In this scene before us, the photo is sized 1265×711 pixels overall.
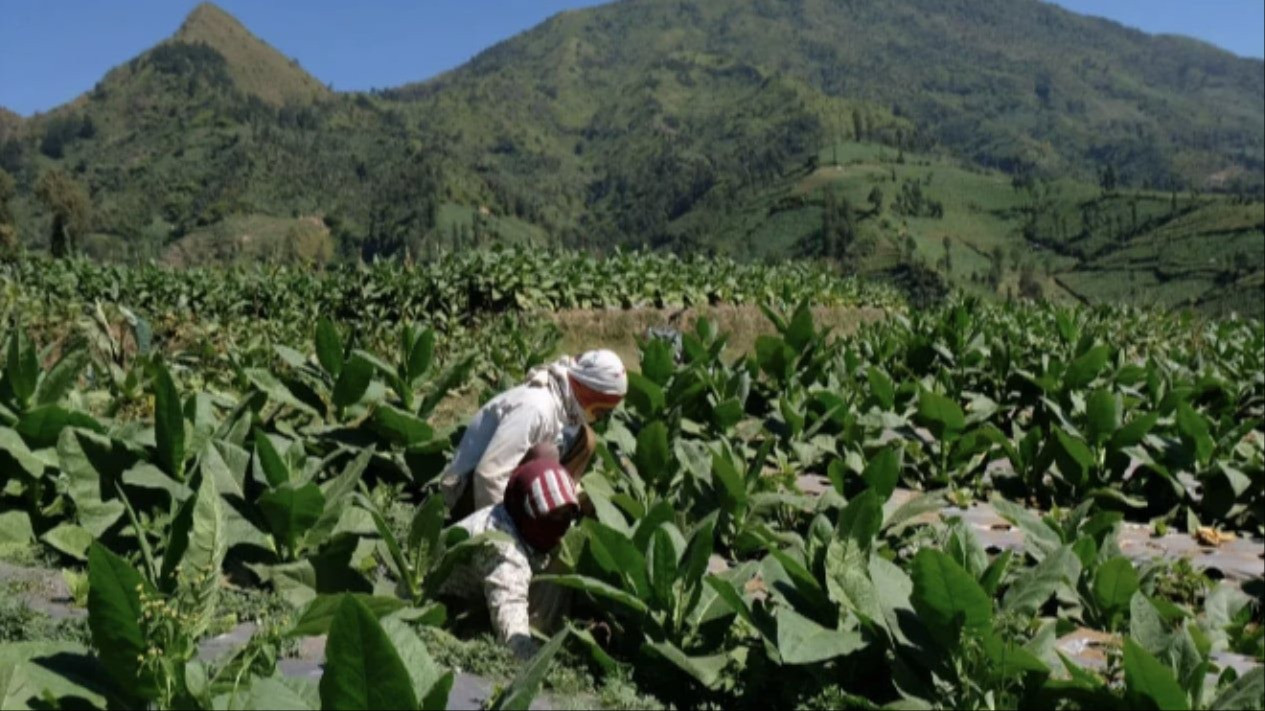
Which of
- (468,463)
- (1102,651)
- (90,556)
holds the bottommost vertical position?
(1102,651)

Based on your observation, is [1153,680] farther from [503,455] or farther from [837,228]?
[837,228]

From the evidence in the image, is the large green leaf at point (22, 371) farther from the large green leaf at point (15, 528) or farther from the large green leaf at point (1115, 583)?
the large green leaf at point (1115, 583)

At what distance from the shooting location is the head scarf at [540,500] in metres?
4.10

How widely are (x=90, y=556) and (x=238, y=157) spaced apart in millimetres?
202513

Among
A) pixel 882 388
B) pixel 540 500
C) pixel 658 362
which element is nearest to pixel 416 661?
pixel 540 500

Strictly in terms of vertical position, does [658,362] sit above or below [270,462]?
below

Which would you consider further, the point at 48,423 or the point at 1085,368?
the point at 1085,368

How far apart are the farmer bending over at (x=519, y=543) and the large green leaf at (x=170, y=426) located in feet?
3.65

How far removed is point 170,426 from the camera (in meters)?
4.19

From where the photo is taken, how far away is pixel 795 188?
194 m

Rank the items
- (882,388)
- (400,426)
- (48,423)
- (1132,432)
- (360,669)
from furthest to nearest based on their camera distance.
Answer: (882,388), (1132,432), (400,426), (48,423), (360,669)

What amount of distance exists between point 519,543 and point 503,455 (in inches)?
16.0

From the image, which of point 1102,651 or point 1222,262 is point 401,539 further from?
point 1222,262

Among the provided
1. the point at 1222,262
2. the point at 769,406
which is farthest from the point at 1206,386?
the point at 1222,262
